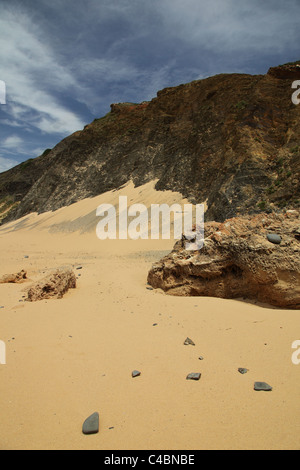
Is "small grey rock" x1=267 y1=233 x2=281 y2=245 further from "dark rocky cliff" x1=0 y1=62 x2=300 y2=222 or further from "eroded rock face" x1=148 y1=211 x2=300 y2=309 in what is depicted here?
"dark rocky cliff" x1=0 y1=62 x2=300 y2=222

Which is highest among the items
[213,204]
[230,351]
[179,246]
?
[213,204]

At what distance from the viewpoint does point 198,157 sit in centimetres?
1633

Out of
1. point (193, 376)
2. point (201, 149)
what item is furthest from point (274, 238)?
point (201, 149)

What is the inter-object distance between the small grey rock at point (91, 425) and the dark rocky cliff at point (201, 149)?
1048 centimetres

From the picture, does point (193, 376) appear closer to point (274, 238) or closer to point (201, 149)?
point (274, 238)

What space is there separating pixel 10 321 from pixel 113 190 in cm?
1786

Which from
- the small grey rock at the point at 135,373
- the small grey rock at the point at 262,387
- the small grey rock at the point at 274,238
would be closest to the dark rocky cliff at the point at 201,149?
the small grey rock at the point at 274,238

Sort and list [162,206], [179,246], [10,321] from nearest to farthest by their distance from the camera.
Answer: [10,321] < [179,246] < [162,206]

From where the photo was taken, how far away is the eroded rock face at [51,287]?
14.1 feet

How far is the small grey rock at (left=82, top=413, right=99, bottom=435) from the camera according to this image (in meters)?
1.67

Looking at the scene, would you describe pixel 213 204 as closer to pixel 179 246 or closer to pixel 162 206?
pixel 162 206

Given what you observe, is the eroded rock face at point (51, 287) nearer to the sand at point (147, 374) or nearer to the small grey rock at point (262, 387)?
the sand at point (147, 374)

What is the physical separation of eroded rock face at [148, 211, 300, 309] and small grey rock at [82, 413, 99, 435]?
2.71m

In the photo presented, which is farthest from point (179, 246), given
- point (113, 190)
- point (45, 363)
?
point (113, 190)
